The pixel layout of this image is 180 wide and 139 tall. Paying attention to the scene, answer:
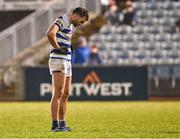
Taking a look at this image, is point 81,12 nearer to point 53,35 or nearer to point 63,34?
point 63,34

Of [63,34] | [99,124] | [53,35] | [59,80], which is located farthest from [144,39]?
[53,35]

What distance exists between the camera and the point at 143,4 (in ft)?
113

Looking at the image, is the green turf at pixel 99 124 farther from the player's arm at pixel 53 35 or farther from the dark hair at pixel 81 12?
the dark hair at pixel 81 12

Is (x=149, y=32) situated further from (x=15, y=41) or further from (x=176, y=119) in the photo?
(x=176, y=119)

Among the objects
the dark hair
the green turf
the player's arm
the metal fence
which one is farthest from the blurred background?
the player's arm

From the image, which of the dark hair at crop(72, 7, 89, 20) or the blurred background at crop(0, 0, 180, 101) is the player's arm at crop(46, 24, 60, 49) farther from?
the blurred background at crop(0, 0, 180, 101)

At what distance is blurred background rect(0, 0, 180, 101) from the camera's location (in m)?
27.5

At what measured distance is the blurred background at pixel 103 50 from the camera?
2747 centimetres

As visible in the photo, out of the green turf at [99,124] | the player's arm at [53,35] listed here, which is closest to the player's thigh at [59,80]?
the player's arm at [53,35]

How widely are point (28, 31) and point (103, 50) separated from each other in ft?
11.5

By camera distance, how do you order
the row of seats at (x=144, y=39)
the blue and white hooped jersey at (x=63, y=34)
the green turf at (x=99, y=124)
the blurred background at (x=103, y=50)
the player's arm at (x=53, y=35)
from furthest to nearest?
the row of seats at (x=144, y=39) < the blurred background at (x=103, y=50) < the blue and white hooped jersey at (x=63, y=34) < the player's arm at (x=53, y=35) < the green turf at (x=99, y=124)

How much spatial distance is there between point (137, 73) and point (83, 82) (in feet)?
6.34

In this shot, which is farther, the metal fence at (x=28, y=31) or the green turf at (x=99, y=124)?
the metal fence at (x=28, y=31)

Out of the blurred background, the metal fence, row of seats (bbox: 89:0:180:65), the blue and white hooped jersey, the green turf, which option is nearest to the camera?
the green turf
